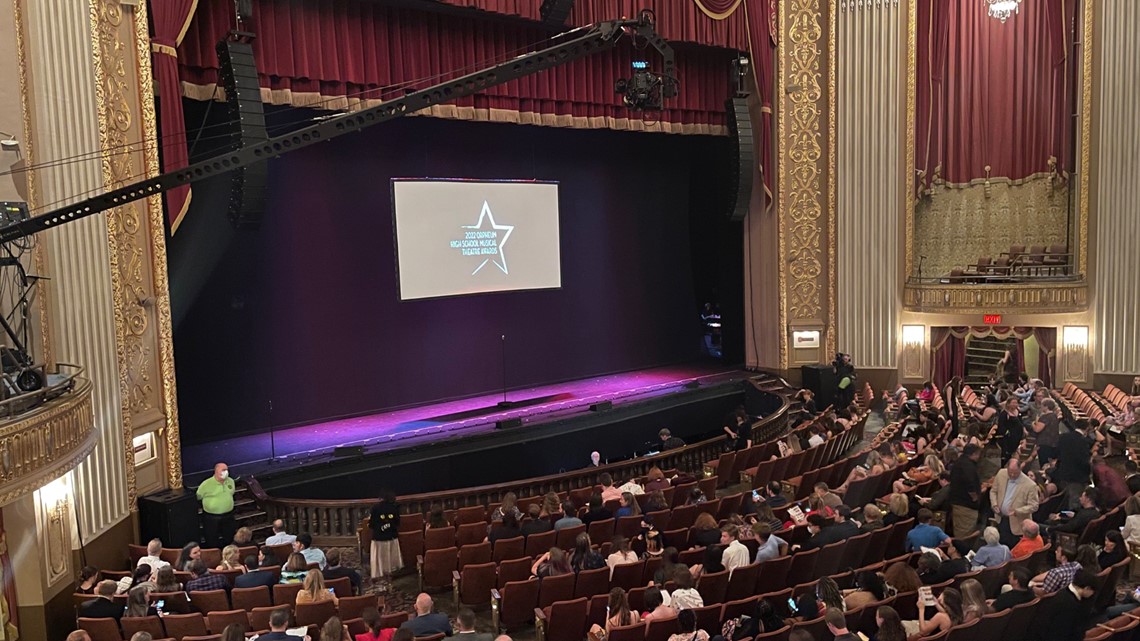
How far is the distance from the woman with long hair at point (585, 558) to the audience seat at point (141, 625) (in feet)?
11.3

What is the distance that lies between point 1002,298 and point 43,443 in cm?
1662

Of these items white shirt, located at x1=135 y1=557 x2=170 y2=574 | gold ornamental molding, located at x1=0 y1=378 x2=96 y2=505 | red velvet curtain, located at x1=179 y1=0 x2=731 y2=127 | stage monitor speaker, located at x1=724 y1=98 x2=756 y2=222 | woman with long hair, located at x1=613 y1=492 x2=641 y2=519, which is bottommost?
white shirt, located at x1=135 y1=557 x2=170 y2=574

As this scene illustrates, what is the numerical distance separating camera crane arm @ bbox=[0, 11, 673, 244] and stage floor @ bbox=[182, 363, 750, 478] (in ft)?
17.4

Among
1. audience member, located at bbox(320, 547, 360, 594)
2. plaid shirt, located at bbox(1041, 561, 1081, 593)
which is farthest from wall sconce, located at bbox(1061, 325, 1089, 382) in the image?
audience member, located at bbox(320, 547, 360, 594)

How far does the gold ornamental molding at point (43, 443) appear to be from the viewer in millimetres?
7492

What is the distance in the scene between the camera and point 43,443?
26.1 feet

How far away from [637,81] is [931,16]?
374 inches

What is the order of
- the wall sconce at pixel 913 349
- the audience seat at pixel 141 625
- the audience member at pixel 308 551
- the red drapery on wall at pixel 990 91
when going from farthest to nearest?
1. the wall sconce at pixel 913 349
2. the red drapery on wall at pixel 990 91
3. the audience member at pixel 308 551
4. the audience seat at pixel 141 625

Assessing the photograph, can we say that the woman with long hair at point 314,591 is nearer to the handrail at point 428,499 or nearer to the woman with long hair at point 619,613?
the woman with long hair at point 619,613

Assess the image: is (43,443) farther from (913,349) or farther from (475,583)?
(913,349)

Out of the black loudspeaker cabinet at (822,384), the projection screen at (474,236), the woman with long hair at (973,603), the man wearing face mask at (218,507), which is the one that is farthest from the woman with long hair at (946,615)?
the black loudspeaker cabinet at (822,384)

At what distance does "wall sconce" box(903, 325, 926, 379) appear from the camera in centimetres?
1875

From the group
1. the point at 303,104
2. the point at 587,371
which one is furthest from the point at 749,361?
the point at 303,104

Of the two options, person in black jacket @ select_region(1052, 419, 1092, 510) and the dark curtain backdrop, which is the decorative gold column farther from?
person in black jacket @ select_region(1052, 419, 1092, 510)
